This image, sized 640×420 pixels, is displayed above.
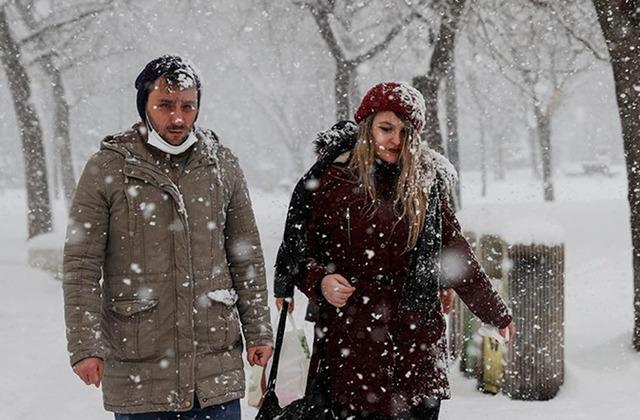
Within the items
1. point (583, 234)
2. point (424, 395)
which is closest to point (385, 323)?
point (424, 395)

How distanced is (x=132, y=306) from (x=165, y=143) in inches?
24.9

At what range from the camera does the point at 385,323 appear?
3490 mm

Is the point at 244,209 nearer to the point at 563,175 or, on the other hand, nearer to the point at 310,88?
the point at 310,88

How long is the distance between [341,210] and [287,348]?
75cm

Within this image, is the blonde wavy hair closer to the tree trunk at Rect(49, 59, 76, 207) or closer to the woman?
the woman

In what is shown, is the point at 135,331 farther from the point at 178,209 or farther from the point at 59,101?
the point at 59,101

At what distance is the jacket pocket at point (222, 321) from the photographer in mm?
3170

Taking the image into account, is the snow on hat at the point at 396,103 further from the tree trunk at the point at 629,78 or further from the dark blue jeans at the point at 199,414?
the tree trunk at the point at 629,78

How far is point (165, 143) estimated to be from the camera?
10.2 feet

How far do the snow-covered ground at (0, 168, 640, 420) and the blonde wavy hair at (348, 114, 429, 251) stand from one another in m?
2.47

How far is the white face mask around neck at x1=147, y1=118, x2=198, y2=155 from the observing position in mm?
3100

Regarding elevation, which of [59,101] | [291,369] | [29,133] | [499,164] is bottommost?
[291,369]

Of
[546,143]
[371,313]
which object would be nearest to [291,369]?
[371,313]

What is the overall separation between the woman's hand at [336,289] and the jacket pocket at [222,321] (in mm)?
389
